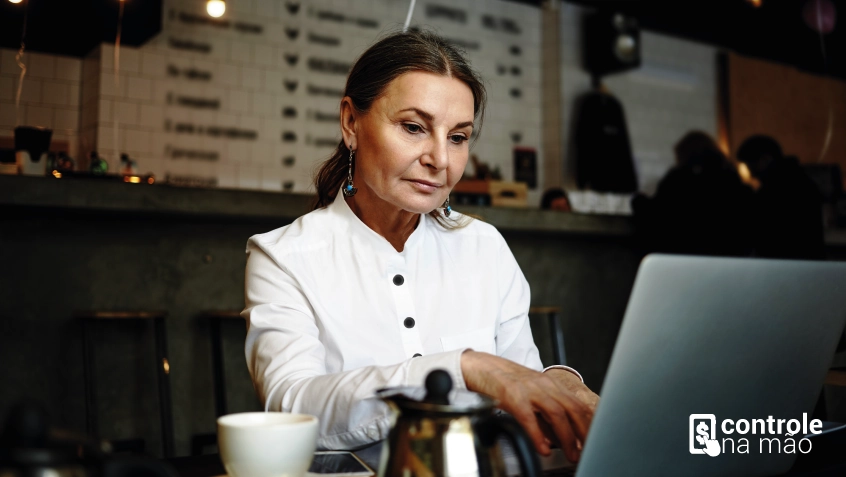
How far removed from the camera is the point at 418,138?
4.22ft

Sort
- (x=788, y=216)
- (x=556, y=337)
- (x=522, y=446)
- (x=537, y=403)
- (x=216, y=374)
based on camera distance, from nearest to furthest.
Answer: (x=522, y=446) < (x=537, y=403) < (x=216, y=374) < (x=788, y=216) < (x=556, y=337)

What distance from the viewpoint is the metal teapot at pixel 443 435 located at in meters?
0.61

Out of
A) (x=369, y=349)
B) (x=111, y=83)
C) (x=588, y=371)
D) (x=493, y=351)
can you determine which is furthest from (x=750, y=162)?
(x=111, y=83)

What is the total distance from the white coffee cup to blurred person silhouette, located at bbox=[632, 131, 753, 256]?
298 centimetres

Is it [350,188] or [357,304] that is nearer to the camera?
[357,304]

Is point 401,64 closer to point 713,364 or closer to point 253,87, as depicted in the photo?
point 713,364

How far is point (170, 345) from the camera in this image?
2.75 metres

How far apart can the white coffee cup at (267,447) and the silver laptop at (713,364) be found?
27 cm

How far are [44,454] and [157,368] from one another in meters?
2.28

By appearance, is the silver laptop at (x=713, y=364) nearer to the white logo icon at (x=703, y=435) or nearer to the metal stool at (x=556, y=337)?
the white logo icon at (x=703, y=435)

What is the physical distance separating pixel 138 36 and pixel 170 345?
2.23 metres

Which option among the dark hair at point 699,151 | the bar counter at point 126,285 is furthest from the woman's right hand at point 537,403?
the dark hair at point 699,151

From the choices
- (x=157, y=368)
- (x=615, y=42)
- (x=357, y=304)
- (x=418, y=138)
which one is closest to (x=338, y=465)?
(x=357, y=304)

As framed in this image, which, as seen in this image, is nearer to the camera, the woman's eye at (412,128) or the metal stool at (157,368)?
the woman's eye at (412,128)
